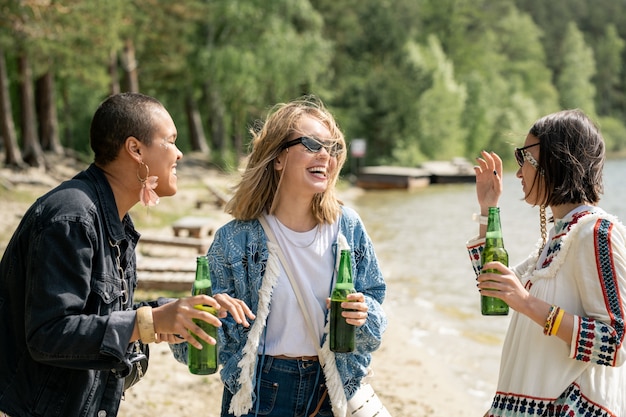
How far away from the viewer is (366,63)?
154 feet

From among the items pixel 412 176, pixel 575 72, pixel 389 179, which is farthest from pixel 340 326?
pixel 575 72

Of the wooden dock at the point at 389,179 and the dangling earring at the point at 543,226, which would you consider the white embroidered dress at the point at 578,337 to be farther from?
the wooden dock at the point at 389,179

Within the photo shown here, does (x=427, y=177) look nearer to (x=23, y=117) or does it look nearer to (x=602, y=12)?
(x=23, y=117)

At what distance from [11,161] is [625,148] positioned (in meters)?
70.1

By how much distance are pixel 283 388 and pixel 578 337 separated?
1223 mm

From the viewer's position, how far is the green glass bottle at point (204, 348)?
2.95 metres

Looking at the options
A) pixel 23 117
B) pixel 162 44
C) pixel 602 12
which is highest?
pixel 602 12

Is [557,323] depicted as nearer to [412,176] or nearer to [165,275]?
[165,275]

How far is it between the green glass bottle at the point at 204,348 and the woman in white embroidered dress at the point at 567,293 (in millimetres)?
1103

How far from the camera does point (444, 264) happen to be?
17.0m

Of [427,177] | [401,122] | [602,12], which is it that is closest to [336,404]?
[427,177]

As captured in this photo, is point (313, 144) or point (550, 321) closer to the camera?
point (550, 321)

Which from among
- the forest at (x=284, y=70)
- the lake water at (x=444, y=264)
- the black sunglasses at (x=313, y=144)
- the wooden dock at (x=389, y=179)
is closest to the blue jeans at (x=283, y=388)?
the black sunglasses at (x=313, y=144)

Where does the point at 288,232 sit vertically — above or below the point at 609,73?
below
